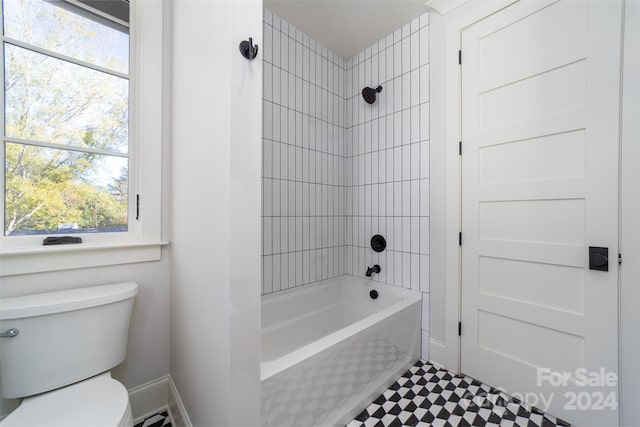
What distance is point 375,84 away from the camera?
2.22m

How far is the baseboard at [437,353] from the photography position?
1781 mm

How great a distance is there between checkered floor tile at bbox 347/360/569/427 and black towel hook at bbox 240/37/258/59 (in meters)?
1.70

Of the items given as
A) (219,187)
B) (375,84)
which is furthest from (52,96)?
(375,84)

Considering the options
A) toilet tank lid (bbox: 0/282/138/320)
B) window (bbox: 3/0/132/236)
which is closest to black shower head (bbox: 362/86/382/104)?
window (bbox: 3/0/132/236)

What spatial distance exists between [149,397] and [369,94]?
8.14 ft

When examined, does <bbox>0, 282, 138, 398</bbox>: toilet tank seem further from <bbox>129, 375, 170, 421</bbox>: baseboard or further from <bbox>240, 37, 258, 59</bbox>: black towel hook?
<bbox>240, 37, 258, 59</bbox>: black towel hook

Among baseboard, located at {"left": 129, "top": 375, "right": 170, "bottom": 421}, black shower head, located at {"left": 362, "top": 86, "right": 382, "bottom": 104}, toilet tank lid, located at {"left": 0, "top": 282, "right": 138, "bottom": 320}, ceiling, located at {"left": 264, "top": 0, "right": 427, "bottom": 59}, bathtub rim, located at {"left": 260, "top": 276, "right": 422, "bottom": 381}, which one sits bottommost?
baseboard, located at {"left": 129, "top": 375, "right": 170, "bottom": 421}

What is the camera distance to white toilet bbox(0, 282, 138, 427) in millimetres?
891

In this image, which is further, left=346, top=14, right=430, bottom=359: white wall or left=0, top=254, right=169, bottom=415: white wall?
left=346, top=14, right=430, bottom=359: white wall

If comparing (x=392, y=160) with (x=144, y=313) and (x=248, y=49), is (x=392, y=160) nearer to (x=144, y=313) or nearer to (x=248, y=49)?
(x=248, y=49)

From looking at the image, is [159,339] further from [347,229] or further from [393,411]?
[347,229]

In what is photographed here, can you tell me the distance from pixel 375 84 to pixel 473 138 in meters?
0.99

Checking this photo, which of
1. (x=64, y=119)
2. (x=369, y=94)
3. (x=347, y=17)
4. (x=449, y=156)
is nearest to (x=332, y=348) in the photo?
(x=449, y=156)

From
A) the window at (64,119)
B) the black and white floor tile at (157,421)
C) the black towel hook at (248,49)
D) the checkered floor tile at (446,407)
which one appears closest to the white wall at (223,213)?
the black towel hook at (248,49)
